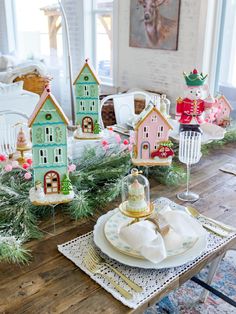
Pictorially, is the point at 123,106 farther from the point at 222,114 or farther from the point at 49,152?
the point at 49,152

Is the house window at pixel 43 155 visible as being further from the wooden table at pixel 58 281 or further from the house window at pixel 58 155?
the wooden table at pixel 58 281

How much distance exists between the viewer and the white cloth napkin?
3.51 feet

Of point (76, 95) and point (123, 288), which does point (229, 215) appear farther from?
point (76, 95)

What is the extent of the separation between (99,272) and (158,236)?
205mm

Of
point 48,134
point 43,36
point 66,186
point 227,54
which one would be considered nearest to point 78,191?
point 66,186

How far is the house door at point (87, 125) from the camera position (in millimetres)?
1695

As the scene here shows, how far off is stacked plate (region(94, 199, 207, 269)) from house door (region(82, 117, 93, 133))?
0.54m

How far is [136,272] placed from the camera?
1059mm

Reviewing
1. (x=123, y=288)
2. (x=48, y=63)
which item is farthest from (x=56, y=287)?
(x=48, y=63)

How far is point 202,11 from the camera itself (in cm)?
379

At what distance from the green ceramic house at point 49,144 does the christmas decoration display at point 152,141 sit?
39cm

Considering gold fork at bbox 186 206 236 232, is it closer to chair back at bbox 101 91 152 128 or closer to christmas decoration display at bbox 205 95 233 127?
christmas decoration display at bbox 205 95 233 127

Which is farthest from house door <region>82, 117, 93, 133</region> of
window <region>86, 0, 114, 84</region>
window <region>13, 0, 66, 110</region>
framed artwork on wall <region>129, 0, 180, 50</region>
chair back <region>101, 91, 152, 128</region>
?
window <region>13, 0, 66, 110</region>

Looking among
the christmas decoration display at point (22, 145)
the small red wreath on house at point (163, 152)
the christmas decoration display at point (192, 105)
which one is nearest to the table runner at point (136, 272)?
the small red wreath on house at point (163, 152)
